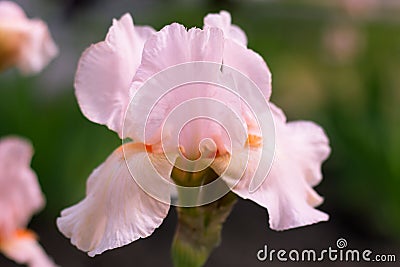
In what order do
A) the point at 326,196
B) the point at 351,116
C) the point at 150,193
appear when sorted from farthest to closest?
the point at 326,196
the point at 351,116
the point at 150,193

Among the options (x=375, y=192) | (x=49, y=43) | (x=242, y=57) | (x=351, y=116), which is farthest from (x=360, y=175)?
(x=242, y=57)

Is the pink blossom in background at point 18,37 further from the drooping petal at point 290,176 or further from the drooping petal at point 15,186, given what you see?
the drooping petal at point 290,176

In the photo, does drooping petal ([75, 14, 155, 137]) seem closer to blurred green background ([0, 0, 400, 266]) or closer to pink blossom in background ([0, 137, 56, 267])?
pink blossom in background ([0, 137, 56, 267])

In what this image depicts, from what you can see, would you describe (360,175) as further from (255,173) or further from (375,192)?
(255,173)

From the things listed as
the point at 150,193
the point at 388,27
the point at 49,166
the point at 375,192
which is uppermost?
the point at 150,193

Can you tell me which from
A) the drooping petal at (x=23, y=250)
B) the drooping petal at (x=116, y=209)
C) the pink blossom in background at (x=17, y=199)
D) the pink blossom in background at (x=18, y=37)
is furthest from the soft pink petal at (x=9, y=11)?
the drooping petal at (x=116, y=209)

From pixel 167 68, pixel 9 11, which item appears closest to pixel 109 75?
pixel 167 68

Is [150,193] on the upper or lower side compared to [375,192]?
upper

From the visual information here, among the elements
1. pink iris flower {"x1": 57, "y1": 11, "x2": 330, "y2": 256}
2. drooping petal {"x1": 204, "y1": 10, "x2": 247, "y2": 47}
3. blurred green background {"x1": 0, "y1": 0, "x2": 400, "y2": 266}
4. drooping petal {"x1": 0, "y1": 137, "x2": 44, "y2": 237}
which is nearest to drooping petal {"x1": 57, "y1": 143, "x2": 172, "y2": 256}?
pink iris flower {"x1": 57, "y1": 11, "x2": 330, "y2": 256}
